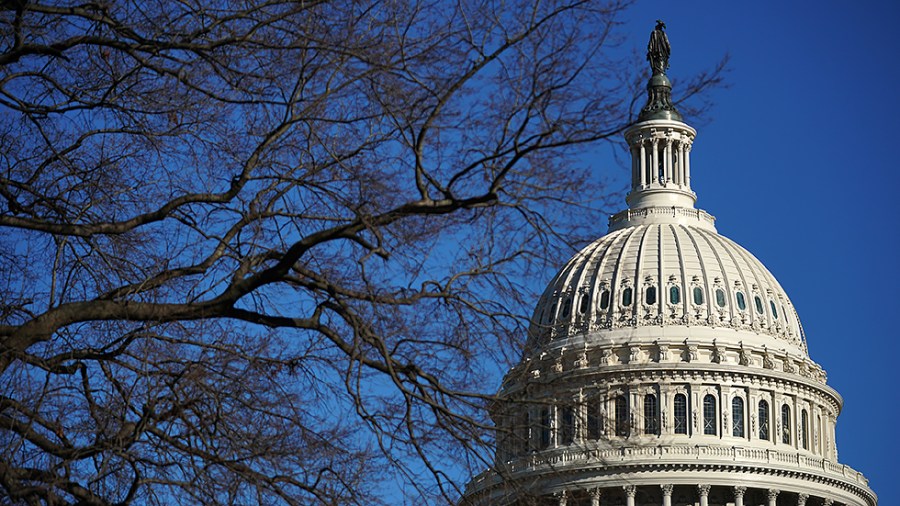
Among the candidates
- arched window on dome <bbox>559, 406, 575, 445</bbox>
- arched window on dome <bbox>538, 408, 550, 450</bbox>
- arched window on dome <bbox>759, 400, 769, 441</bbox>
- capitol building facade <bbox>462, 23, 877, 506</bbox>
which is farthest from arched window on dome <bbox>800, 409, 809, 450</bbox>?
arched window on dome <bbox>538, 408, 550, 450</bbox>

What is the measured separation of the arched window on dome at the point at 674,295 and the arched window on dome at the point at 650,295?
100cm

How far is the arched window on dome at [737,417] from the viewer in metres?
122

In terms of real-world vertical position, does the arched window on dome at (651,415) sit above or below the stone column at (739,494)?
above

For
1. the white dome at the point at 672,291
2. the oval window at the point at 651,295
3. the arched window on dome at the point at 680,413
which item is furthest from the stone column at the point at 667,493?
the oval window at the point at 651,295

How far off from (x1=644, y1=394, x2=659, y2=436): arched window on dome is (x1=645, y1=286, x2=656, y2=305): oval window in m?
7.96

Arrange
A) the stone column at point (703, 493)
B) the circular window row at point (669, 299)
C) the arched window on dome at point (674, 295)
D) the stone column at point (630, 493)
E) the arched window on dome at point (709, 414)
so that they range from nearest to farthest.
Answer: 1. the stone column at point (630, 493)
2. the stone column at point (703, 493)
3. the arched window on dome at point (709, 414)
4. the arched window on dome at point (674, 295)
5. the circular window row at point (669, 299)

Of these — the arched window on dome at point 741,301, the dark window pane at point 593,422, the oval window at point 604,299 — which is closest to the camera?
the dark window pane at point 593,422

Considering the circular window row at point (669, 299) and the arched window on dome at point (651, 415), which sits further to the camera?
the circular window row at point (669, 299)

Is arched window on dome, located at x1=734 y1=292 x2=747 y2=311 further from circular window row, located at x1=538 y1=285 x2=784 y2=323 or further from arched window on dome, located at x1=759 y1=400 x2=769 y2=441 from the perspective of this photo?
arched window on dome, located at x1=759 y1=400 x2=769 y2=441

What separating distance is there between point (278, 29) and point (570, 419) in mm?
5836

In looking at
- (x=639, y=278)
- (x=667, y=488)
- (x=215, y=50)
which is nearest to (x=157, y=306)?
(x=215, y=50)

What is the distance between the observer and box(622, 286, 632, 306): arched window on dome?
127125 millimetres

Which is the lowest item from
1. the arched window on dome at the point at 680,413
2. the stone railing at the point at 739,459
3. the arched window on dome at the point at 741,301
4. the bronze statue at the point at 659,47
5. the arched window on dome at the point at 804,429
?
the stone railing at the point at 739,459

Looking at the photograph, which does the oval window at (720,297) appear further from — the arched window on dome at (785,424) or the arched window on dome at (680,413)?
the arched window on dome at (680,413)
